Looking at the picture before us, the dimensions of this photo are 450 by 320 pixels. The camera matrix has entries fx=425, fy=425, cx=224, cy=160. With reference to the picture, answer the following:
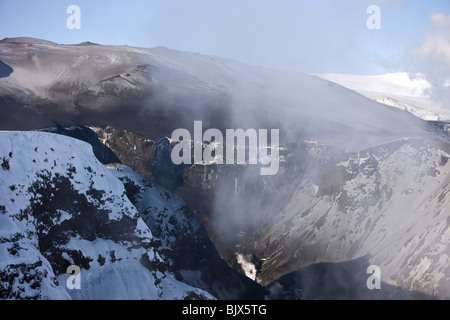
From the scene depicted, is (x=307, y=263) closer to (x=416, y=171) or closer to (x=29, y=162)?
(x=416, y=171)

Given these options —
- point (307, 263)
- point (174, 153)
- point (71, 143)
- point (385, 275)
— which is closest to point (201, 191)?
point (174, 153)
